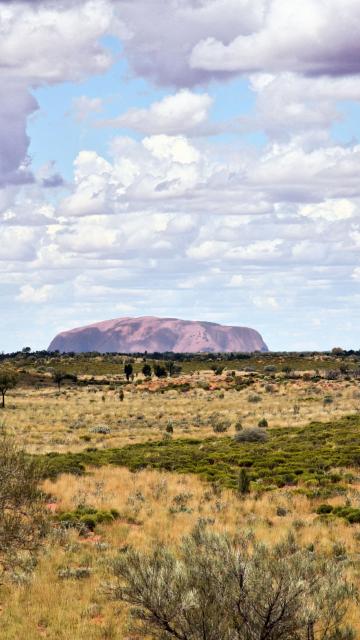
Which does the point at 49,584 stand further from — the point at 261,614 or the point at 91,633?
the point at 261,614

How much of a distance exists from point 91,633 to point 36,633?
104cm

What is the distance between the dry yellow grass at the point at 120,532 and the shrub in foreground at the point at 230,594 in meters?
2.12

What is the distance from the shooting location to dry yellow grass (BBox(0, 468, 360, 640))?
511 inches

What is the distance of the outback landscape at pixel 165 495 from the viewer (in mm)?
13109

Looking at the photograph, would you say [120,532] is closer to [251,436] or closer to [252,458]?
[252,458]

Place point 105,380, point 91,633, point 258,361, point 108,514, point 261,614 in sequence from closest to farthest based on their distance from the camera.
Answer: point 261,614 → point 91,633 → point 108,514 → point 105,380 → point 258,361

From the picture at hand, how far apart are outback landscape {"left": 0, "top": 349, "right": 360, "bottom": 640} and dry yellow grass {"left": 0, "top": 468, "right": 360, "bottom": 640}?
0.14ft

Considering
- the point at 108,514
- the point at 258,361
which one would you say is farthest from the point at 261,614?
the point at 258,361

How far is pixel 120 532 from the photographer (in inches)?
777

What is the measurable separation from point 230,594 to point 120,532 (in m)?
10.7

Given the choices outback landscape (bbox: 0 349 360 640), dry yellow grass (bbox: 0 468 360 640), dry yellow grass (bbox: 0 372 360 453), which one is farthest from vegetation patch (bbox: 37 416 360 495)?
dry yellow grass (bbox: 0 372 360 453)

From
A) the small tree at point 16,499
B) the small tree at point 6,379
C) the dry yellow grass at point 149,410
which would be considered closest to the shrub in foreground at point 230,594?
the small tree at point 16,499

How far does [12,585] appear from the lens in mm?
14805

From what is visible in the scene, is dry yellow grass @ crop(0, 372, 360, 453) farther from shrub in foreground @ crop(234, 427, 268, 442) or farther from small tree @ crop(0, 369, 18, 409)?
shrub in foreground @ crop(234, 427, 268, 442)
